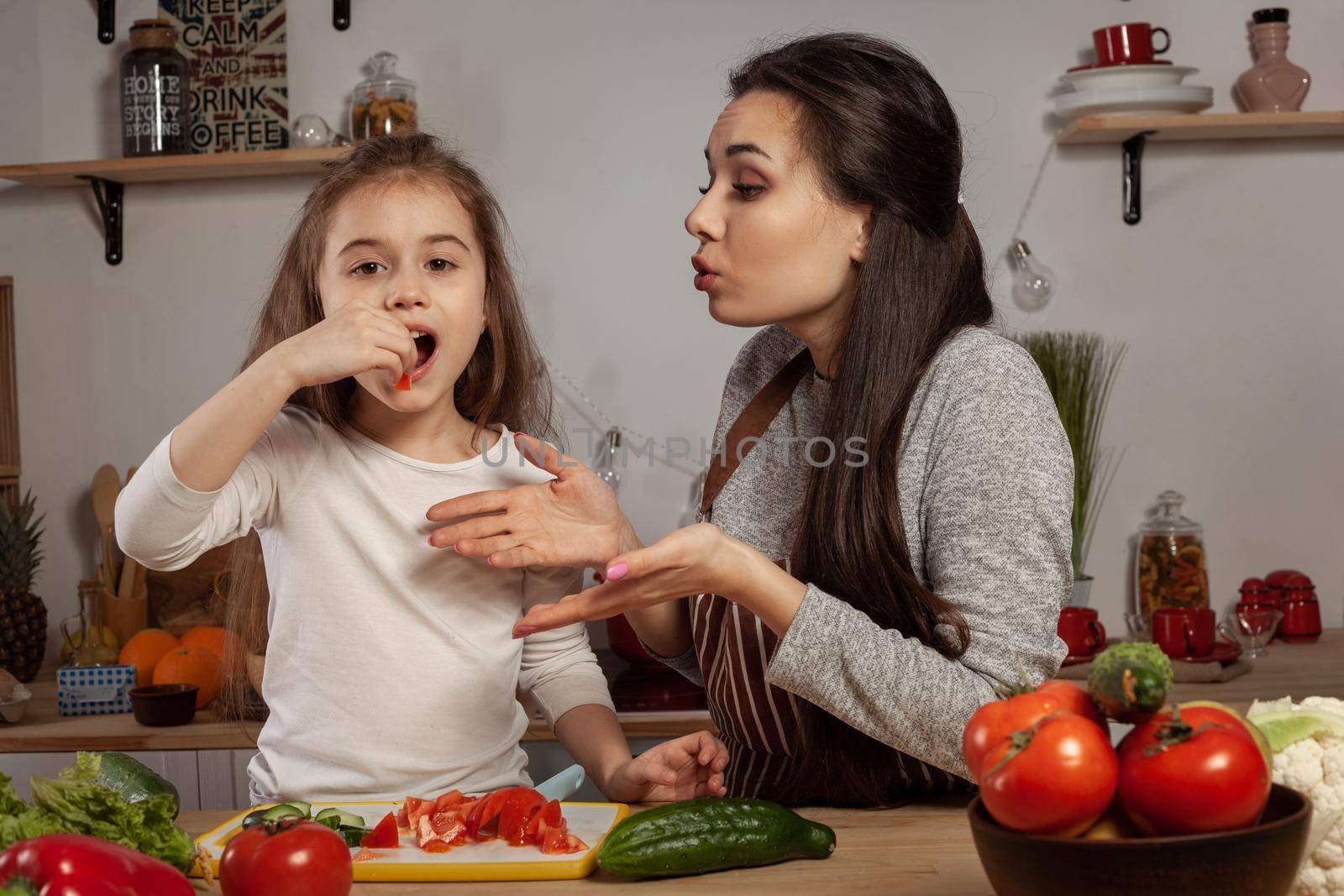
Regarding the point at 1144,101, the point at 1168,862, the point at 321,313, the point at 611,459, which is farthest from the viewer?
the point at 611,459

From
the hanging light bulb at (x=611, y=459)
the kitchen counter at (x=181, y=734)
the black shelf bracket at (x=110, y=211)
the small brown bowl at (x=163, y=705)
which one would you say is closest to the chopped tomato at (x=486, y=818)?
the kitchen counter at (x=181, y=734)

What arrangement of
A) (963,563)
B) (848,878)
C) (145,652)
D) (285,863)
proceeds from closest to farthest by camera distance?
(285,863) → (848,878) → (963,563) → (145,652)

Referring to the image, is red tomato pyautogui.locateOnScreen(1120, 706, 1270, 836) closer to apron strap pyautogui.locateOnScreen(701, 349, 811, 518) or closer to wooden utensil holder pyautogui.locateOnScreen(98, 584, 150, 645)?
apron strap pyautogui.locateOnScreen(701, 349, 811, 518)

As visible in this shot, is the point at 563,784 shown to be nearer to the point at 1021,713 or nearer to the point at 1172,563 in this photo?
the point at 1021,713

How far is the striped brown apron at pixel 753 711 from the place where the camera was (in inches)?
48.1

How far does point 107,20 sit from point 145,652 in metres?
1.39

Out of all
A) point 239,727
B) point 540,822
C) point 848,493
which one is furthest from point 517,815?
point 239,727

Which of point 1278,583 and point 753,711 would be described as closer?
point 753,711

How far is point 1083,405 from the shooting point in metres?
2.52

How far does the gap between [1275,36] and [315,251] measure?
79.3 inches

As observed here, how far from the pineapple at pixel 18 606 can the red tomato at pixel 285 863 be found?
183 cm

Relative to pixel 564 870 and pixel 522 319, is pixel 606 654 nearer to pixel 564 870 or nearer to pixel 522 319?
pixel 522 319

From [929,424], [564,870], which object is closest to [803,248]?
[929,424]

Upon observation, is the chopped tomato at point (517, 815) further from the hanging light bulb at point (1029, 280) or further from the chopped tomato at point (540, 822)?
the hanging light bulb at point (1029, 280)
